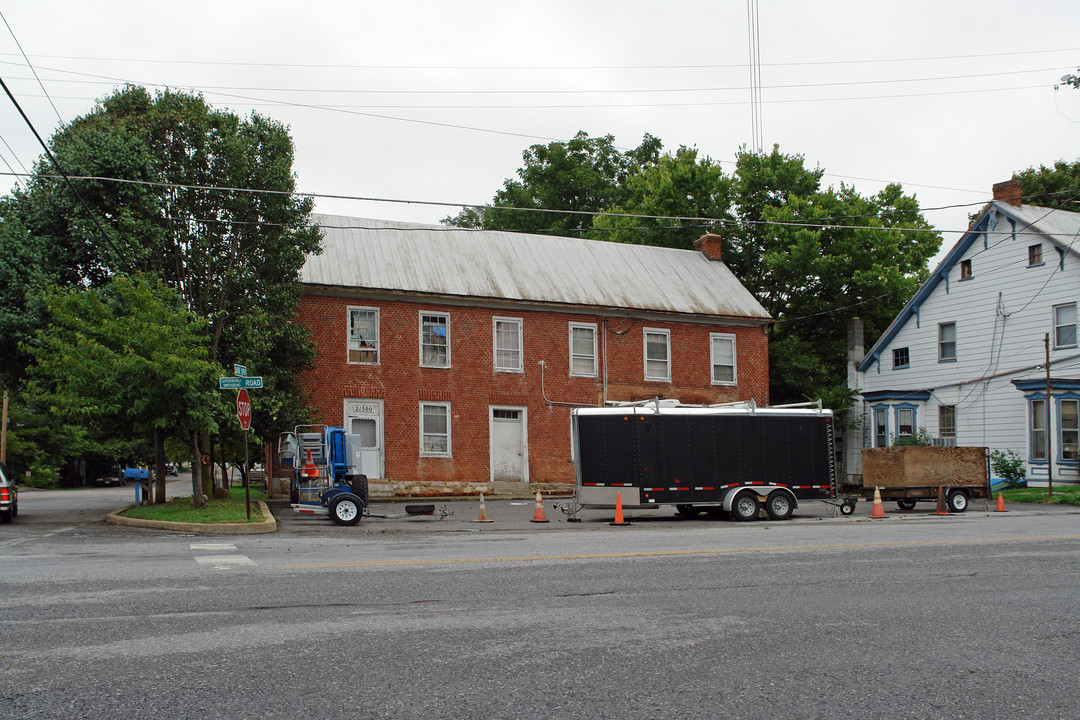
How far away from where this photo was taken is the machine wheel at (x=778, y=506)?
21.9 metres

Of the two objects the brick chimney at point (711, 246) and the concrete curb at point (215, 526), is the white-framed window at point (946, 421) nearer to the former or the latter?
the brick chimney at point (711, 246)

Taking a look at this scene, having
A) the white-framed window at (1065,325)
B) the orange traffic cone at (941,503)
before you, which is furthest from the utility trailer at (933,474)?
the white-framed window at (1065,325)

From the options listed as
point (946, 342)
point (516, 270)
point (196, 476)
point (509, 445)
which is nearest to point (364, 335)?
point (509, 445)

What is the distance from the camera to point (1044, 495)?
91.2 feet

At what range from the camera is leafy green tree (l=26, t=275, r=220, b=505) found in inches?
748

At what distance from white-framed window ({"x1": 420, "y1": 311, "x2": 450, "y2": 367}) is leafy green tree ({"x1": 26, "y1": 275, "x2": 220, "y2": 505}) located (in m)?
10.1

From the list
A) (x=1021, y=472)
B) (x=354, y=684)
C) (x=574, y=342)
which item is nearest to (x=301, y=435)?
(x=574, y=342)

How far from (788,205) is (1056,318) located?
39.0ft

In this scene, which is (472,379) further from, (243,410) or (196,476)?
(243,410)

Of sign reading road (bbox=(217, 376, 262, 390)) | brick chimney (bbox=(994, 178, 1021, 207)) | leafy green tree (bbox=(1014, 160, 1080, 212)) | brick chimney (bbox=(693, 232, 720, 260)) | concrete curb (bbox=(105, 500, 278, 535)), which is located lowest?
concrete curb (bbox=(105, 500, 278, 535))

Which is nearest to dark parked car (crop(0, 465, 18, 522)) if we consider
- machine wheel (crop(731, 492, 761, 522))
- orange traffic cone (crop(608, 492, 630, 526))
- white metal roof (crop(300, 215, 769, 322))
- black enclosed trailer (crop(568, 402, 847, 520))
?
white metal roof (crop(300, 215, 769, 322))

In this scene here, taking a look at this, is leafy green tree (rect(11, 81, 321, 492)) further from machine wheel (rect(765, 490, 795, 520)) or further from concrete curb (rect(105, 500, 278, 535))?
machine wheel (rect(765, 490, 795, 520))

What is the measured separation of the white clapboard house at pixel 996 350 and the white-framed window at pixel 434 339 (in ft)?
58.2

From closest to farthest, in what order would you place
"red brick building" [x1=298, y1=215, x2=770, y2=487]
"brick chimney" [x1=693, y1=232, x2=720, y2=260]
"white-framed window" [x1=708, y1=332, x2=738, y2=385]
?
1. "red brick building" [x1=298, y1=215, x2=770, y2=487]
2. "white-framed window" [x1=708, y1=332, x2=738, y2=385]
3. "brick chimney" [x1=693, y1=232, x2=720, y2=260]
